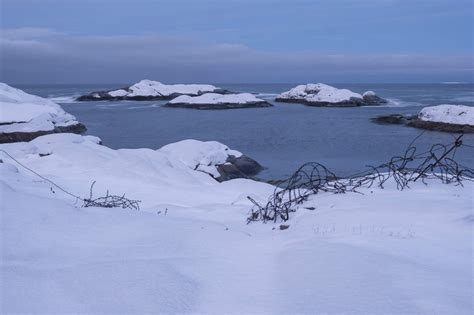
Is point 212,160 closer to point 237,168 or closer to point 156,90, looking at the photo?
point 237,168

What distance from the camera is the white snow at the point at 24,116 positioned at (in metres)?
19.9

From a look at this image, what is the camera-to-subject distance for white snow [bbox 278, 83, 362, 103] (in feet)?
171

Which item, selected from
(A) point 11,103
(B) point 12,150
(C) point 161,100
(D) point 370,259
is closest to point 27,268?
(D) point 370,259

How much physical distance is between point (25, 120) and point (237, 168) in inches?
469

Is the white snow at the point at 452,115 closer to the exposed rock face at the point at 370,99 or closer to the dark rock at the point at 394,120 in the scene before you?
the dark rock at the point at 394,120

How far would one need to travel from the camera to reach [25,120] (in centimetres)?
2088

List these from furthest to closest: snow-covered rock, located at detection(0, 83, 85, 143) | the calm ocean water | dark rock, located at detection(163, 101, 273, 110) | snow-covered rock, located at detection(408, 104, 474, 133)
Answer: dark rock, located at detection(163, 101, 273, 110) < snow-covered rock, located at detection(408, 104, 474, 133) < snow-covered rock, located at detection(0, 83, 85, 143) < the calm ocean water

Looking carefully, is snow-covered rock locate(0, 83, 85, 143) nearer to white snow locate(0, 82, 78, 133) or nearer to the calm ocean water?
white snow locate(0, 82, 78, 133)

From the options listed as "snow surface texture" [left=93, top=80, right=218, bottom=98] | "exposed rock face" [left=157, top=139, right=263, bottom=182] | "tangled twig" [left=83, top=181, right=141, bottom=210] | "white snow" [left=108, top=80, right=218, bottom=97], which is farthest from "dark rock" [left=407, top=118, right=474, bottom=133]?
"white snow" [left=108, top=80, right=218, bottom=97]

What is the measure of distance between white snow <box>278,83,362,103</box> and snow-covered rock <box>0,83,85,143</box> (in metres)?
32.5

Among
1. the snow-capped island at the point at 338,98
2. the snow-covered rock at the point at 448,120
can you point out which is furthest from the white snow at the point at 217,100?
the snow-covered rock at the point at 448,120

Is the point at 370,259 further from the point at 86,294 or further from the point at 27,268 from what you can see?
the point at 27,268

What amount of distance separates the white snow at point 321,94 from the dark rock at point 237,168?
38.3 metres

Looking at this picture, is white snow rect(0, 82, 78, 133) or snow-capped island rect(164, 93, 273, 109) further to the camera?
snow-capped island rect(164, 93, 273, 109)
